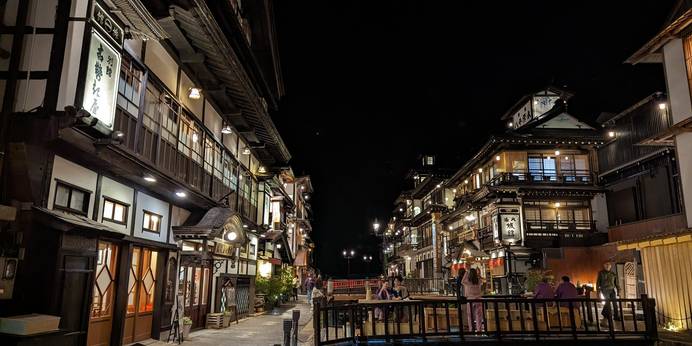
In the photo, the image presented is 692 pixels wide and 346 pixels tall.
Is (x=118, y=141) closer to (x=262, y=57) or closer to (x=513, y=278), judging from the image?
(x=262, y=57)

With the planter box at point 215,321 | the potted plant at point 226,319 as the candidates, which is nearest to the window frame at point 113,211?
the planter box at point 215,321

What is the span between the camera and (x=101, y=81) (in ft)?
31.8

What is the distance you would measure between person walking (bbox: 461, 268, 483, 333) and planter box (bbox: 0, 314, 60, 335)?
368 inches

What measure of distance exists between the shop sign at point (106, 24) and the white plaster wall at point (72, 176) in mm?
2938

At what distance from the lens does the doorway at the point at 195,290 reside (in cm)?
1722

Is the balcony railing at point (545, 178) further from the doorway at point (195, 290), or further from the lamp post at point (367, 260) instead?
the lamp post at point (367, 260)

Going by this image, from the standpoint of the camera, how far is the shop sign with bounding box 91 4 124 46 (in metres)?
9.60

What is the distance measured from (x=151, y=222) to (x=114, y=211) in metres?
2.46

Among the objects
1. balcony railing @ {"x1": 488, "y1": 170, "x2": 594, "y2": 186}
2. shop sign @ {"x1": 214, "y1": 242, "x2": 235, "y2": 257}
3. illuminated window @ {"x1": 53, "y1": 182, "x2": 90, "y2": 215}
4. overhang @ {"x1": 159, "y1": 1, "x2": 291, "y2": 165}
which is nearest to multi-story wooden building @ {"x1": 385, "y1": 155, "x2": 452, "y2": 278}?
balcony railing @ {"x1": 488, "y1": 170, "x2": 594, "y2": 186}

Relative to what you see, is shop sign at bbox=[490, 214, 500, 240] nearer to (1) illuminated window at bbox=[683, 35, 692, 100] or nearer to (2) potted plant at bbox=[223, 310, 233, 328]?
(1) illuminated window at bbox=[683, 35, 692, 100]

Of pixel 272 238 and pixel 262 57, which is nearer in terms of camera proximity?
pixel 262 57

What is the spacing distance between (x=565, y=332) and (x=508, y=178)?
25676mm

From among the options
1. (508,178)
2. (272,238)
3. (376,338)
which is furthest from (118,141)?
(508,178)

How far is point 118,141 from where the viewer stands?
33.3 ft
